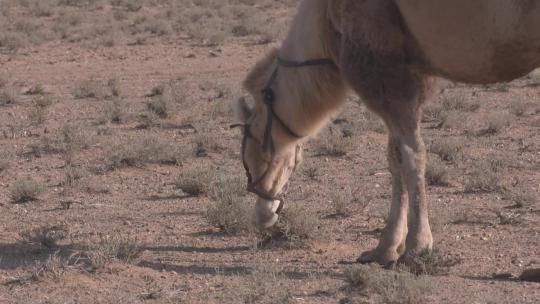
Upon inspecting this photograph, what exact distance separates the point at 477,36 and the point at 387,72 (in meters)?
0.73

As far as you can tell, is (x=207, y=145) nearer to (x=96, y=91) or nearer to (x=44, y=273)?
(x=96, y=91)

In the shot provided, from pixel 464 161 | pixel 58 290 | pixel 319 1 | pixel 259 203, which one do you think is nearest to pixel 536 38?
pixel 319 1

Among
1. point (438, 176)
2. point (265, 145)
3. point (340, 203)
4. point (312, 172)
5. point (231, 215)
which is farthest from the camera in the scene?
point (312, 172)

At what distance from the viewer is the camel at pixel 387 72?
623 centimetres

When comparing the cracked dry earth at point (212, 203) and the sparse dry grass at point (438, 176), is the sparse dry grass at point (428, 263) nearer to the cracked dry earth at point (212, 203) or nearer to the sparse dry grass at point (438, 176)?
the cracked dry earth at point (212, 203)

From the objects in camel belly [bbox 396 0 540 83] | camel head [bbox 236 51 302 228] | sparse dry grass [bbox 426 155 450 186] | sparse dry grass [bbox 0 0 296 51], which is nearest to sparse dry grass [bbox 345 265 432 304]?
camel head [bbox 236 51 302 228]

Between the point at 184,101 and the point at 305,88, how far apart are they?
836cm

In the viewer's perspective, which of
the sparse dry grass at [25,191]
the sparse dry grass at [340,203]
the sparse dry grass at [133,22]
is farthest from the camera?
the sparse dry grass at [133,22]

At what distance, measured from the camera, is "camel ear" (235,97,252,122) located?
793 centimetres

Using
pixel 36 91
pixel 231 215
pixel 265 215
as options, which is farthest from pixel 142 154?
pixel 36 91

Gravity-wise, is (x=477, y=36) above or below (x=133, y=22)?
above

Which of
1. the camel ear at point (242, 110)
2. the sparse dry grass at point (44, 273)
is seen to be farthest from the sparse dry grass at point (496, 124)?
the sparse dry grass at point (44, 273)

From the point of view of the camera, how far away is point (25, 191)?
366 inches

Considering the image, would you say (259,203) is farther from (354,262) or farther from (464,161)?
(464,161)
